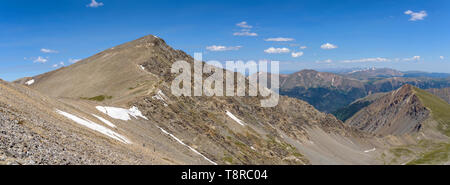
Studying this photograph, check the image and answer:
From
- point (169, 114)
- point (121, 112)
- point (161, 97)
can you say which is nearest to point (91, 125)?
point (121, 112)

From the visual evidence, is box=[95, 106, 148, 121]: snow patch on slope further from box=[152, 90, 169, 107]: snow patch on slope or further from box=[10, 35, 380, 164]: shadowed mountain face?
box=[152, 90, 169, 107]: snow patch on slope

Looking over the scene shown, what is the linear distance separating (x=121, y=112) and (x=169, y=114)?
779 inches

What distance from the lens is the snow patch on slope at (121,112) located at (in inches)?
2694

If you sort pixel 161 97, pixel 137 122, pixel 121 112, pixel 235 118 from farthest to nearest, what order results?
pixel 235 118, pixel 161 97, pixel 121 112, pixel 137 122

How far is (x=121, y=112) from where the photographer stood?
241 feet

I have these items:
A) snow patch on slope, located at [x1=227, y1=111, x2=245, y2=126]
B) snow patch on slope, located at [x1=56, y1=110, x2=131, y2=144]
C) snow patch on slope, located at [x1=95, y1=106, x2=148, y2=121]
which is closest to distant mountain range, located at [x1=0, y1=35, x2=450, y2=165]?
snow patch on slope, located at [x1=56, y1=110, x2=131, y2=144]

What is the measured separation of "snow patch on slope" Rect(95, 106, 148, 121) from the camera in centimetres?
6842

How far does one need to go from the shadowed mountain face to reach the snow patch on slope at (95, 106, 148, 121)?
282 millimetres

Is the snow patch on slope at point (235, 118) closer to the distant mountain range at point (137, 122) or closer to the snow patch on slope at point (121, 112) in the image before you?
the distant mountain range at point (137, 122)

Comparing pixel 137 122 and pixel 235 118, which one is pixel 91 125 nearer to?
pixel 137 122

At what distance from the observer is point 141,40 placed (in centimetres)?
17938
